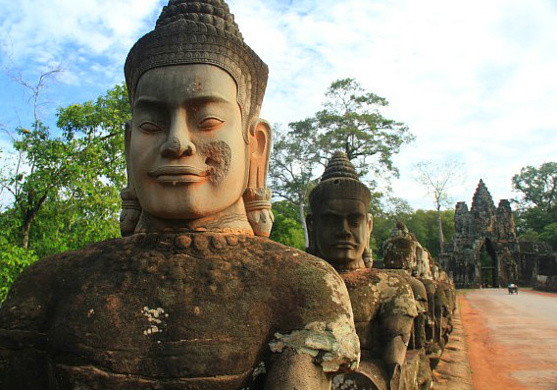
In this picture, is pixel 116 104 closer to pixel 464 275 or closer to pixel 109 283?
pixel 109 283

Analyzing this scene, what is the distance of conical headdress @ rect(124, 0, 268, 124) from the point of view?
2518 millimetres

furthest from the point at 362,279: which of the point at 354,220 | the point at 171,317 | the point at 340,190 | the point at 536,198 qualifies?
the point at 536,198

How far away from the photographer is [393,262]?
7.68 meters

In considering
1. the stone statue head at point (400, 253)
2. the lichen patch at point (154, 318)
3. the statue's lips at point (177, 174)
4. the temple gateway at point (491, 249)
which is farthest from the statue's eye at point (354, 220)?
the temple gateway at point (491, 249)

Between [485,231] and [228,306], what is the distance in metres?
36.1

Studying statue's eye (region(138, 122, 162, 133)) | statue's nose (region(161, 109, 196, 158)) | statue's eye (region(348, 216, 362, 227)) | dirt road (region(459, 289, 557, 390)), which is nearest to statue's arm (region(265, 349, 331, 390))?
statue's nose (region(161, 109, 196, 158))

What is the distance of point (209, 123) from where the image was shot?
2438 mm

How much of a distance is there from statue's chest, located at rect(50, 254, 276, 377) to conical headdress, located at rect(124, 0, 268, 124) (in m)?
0.99

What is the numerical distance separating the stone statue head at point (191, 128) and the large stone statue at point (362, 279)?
181 centimetres

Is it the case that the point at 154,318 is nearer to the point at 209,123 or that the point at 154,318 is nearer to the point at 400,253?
the point at 209,123

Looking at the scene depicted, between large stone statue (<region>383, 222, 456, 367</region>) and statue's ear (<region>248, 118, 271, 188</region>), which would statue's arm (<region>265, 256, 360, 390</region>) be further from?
large stone statue (<region>383, 222, 456, 367</region>)

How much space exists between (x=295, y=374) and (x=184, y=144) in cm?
115

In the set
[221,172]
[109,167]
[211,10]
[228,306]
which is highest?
[109,167]

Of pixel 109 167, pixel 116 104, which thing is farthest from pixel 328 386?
pixel 116 104
